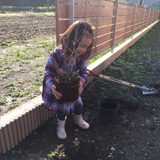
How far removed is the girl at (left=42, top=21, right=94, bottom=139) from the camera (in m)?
1.91

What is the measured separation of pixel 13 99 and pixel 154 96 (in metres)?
2.35

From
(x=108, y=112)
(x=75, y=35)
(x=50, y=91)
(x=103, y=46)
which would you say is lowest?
(x=108, y=112)

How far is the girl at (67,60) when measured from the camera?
6.26 feet

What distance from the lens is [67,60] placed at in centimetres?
214

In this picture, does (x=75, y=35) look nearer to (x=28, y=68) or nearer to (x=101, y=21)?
(x=28, y=68)

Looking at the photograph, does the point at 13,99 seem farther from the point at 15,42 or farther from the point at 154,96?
the point at 15,42

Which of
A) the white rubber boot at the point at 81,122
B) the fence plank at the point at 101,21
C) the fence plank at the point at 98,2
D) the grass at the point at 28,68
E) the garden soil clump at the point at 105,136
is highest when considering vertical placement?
the fence plank at the point at 98,2

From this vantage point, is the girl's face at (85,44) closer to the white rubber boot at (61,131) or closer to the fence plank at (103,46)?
the white rubber boot at (61,131)

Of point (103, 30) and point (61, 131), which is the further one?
point (103, 30)

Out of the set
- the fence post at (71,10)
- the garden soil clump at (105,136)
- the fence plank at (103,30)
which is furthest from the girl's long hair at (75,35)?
the fence plank at (103,30)

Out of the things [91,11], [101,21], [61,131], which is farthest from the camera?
[101,21]

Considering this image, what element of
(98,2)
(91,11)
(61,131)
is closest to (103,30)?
(98,2)

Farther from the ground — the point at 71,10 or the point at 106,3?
the point at 106,3

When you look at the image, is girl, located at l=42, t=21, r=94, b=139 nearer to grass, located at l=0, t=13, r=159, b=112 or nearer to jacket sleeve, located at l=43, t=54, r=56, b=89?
jacket sleeve, located at l=43, t=54, r=56, b=89
